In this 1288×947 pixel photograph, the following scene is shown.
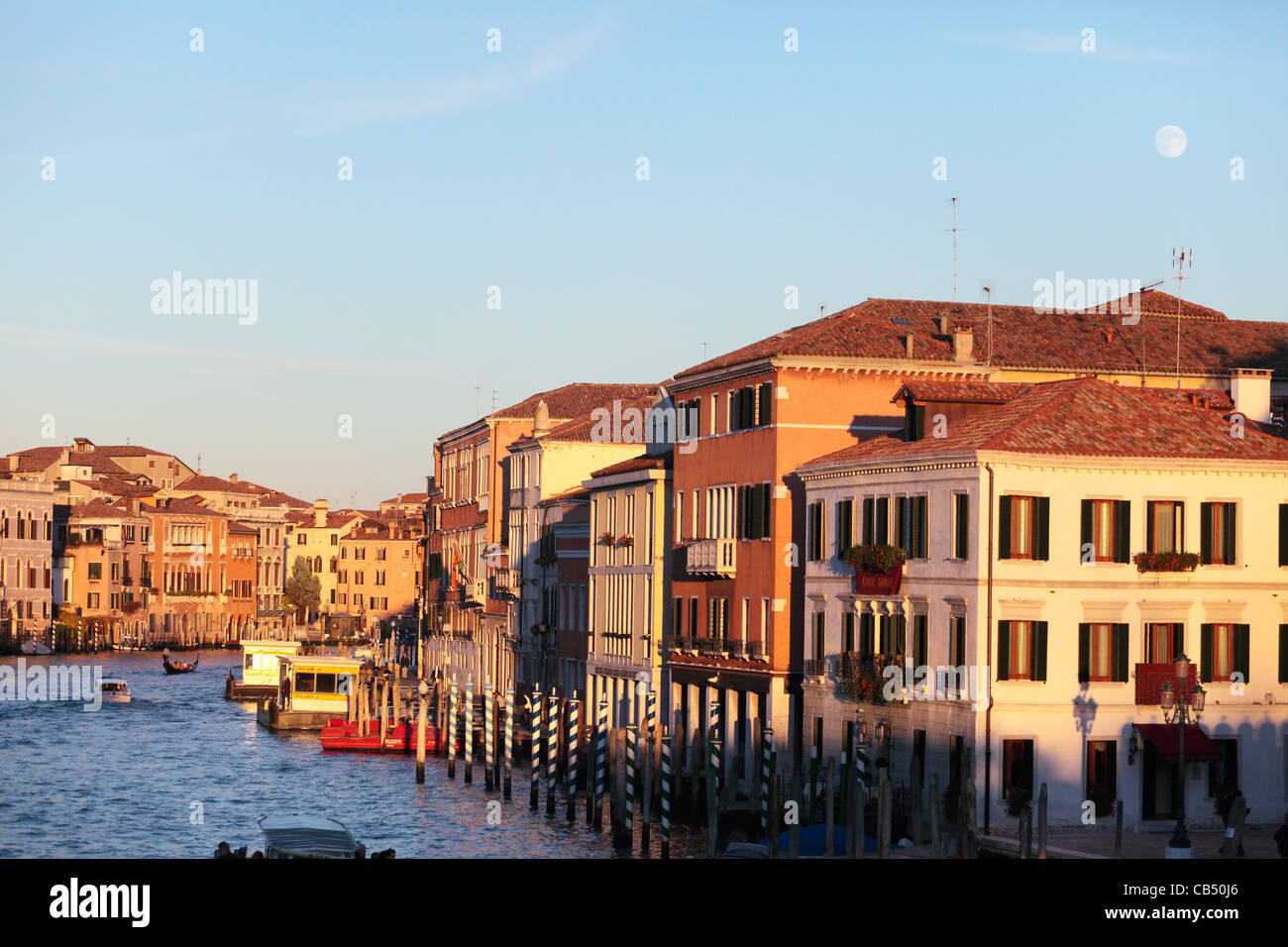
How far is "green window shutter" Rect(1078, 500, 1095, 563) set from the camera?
31672 millimetres

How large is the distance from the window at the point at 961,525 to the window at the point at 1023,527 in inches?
26.3

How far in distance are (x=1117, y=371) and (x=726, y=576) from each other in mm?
9683

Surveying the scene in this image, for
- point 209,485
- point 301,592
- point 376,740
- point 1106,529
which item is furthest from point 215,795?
point 209,485

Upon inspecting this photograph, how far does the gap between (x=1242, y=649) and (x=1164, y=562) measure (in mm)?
2165

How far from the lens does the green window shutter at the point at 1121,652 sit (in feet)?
104

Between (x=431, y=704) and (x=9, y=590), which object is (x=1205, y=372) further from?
(x=9, y=590)

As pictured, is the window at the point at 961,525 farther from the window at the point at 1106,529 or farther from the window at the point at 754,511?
the window at the point at 754,511

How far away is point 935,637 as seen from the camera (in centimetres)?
3272

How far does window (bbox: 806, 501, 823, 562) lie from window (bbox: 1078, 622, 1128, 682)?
7.13 meters

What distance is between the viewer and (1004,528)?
3131 centimetres

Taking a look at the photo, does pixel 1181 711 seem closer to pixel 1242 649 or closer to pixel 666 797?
pixel 1242 649

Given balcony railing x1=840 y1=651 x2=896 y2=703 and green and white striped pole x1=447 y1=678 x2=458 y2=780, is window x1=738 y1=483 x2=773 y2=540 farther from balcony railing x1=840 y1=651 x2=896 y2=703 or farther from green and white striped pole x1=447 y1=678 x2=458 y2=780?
green and white striped pole x1=447 y1=678 x2=458 y2=780

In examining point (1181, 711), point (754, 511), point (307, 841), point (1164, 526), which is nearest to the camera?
point (1181, 711)
